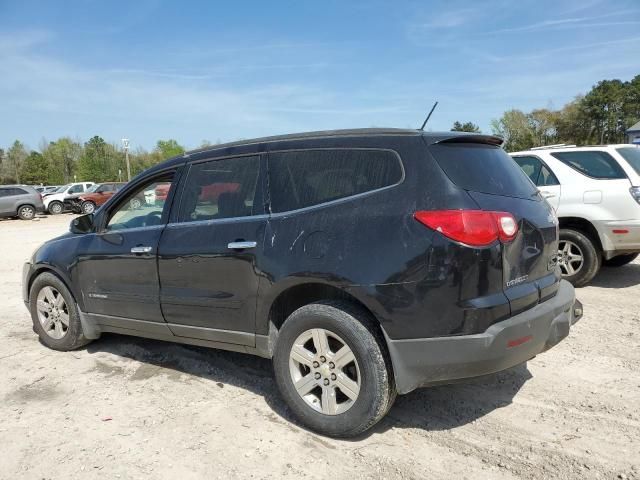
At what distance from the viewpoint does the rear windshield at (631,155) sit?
624 cm

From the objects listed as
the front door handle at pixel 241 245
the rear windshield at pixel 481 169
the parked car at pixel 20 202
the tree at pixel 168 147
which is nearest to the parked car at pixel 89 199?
the parked car at pixel 20 202

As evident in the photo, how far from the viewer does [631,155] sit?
251 inches

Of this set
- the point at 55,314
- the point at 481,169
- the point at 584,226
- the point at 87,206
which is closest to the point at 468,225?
the point at 481,169

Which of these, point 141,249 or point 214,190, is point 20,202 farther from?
point 214,190

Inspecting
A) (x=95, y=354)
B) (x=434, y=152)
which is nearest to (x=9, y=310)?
(x=95, y=354)

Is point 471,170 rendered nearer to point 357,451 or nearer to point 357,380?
point 357,380

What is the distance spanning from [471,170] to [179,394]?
2.62 m

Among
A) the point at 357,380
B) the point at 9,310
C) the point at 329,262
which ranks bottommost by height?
the point at 9,310

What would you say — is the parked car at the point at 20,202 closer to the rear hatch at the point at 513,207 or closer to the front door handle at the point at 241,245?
the front door handle at the point at 241,245

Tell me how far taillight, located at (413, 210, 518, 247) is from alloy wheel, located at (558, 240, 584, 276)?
4155 millimetres

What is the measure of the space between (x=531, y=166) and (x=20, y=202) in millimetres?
24705

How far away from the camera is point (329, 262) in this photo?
2996mm

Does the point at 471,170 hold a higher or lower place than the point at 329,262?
higher

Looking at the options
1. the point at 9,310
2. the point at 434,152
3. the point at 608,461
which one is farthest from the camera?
the point at 9,310
